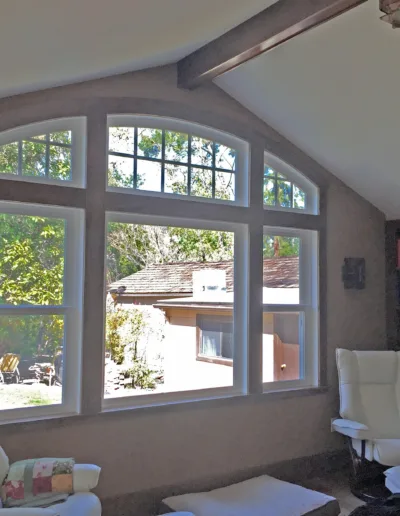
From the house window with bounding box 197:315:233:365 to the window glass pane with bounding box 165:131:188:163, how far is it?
1257 millimetres

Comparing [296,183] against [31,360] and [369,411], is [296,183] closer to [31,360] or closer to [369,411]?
[369,411]

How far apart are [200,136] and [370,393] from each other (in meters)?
2.54

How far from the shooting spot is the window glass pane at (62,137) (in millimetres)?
3521

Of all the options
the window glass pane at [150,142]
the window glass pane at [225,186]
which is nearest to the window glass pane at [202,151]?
the window glass pane at [225,186]

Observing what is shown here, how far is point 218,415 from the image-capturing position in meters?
4.01

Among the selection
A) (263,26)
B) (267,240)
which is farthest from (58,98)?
(267,240)

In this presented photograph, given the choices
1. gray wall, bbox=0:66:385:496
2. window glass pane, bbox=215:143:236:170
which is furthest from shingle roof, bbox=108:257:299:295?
window glass pane, bbox=215:143:236:170

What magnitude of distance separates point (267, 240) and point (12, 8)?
2.97m

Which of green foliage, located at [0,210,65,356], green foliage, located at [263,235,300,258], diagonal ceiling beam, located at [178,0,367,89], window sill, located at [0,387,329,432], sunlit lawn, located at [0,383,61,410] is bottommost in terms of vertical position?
window sill, located at [0,387,329,432]

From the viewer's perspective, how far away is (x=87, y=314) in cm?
352

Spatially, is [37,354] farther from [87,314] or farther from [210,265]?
[210,265]

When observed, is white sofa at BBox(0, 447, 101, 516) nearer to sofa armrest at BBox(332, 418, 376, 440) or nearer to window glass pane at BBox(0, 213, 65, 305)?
window glass pane at BBox(0, 213, 65, 305)

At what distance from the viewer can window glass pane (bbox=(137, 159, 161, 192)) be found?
386 cm

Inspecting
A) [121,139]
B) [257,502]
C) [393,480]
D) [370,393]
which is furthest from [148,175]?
[393,480]
